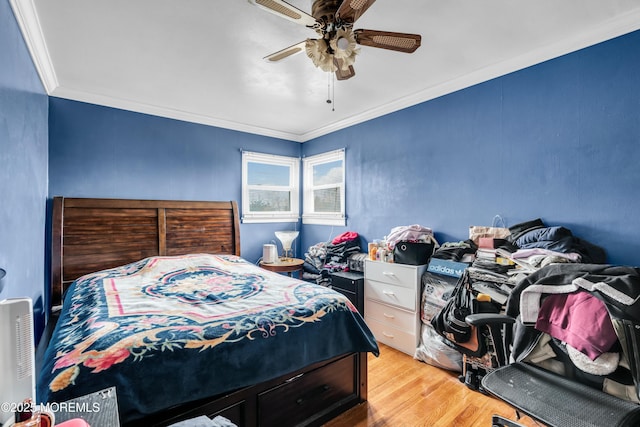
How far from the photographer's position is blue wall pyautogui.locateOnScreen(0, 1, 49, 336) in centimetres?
161

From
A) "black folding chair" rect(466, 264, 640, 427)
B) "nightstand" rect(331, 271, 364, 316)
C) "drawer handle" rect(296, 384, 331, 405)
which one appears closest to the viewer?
"black folding chair" rect(466, 264, 640, 427)

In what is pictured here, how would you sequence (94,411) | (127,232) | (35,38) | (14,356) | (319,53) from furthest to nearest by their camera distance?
(127,232) < (35,38) < (319,53) < (94,411) < (14,356)

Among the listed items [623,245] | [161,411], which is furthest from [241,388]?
[623,245]

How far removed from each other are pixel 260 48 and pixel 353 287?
7.65ft

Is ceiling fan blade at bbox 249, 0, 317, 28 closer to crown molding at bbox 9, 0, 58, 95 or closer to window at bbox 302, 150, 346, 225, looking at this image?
crown molding at bbox 9, 0, 58, 95

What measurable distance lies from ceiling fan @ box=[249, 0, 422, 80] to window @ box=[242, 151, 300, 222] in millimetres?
2492

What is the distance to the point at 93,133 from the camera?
309 cm

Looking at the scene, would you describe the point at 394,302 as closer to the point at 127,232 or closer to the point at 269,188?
the point at 269,188

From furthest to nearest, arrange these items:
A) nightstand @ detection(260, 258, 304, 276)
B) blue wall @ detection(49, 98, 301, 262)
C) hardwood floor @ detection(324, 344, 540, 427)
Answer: nightstand @ detection(260, 258, 304, 276) → blue wall @ detection(49, 98, 301, 262) → hardwood floor @ detection(324, 344, 540, 427)

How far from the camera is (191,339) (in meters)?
1.46

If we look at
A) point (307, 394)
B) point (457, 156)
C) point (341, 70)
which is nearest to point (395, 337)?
point (307, 394)

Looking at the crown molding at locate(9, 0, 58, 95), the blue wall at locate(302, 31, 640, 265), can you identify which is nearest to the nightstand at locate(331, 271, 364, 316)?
the blue wall at locate(302, 31, 640, 265)

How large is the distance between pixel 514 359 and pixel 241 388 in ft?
4.77

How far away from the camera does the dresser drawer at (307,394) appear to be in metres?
1.63
